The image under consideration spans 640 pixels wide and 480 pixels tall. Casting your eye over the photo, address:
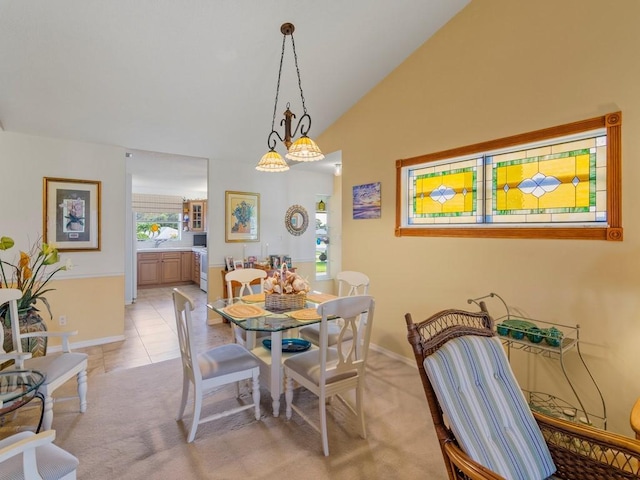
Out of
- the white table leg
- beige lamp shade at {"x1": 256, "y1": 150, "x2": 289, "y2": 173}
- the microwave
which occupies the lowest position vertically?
the white table leg

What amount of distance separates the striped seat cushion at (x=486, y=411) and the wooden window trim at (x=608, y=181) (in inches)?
55.9

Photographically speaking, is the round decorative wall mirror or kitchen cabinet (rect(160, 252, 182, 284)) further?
kitchen cabinet (rect(160, 252, 182, 284))

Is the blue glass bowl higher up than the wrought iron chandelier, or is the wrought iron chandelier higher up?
the wrought iron chandelier

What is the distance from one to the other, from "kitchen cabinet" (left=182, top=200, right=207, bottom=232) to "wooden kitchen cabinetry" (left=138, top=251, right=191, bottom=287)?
0.76m

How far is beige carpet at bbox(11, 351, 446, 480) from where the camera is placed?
1910 millimetres

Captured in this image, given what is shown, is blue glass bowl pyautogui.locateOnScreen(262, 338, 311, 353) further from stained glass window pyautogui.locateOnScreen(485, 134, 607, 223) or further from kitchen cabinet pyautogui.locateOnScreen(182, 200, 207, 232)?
kitchen cabinet pyautogui.locateOnScreen(182, 200, 207, 232)

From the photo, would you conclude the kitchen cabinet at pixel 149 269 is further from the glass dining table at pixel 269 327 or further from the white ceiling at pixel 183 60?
the glass dining table at pixel 269 327

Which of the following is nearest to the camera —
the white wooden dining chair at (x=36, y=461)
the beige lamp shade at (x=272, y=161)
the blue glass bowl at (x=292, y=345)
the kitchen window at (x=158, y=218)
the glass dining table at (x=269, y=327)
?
the white wooden dining chair at (x=36, y=461)

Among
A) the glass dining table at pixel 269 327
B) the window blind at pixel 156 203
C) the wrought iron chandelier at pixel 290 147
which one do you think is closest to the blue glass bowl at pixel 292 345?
the glass dining table at pixel 269 327

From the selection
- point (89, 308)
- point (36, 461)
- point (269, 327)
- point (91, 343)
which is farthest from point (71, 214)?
point (36, 461)

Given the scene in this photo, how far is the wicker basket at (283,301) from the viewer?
2703 millimetres

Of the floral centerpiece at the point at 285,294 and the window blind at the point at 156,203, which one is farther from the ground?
the window blind at the point at 156,203

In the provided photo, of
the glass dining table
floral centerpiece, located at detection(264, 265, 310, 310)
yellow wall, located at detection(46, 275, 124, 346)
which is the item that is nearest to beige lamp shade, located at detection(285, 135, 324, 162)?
floral centerpiece, located at detection(264, 265, 310, 310)

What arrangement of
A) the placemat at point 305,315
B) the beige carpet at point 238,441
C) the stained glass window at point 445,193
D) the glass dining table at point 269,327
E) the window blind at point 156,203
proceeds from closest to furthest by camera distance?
1. the beige carpet at point 238,441
2. the glass dining table at point 269,327
3. the placemat at point 305,315
4. the stained glass window at point 445,193
5. the window blind at point 156,203
